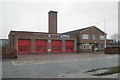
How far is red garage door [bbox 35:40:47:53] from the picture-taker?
41972 millimetres

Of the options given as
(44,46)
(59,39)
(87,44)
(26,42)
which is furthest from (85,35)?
(26,42)

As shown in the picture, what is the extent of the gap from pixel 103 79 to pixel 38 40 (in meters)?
34.8

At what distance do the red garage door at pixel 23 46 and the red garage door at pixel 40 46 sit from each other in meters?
2.19

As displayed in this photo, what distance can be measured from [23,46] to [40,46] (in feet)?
15.1

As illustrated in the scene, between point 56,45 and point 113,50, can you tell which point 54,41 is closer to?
point 56,45

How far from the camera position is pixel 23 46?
40.2 m

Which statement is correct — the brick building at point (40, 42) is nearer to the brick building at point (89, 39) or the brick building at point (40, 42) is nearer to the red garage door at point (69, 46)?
the red garage door at point (69, 46)

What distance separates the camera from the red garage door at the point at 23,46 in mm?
39731

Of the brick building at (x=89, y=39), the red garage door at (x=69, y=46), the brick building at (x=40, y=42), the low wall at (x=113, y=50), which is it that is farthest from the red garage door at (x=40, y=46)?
the low wall at (x=113, y=50)

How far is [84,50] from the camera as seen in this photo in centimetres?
5012

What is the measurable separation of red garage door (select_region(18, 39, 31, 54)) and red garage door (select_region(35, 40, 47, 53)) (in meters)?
2.19

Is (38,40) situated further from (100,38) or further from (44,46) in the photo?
(100,38)

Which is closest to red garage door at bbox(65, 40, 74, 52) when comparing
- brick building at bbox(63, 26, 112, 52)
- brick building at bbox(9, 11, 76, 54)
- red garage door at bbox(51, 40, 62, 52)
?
brick building at bbox(9, 11, 76, 54)

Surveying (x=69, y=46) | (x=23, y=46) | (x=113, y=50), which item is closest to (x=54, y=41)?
(x=69, y=46)
